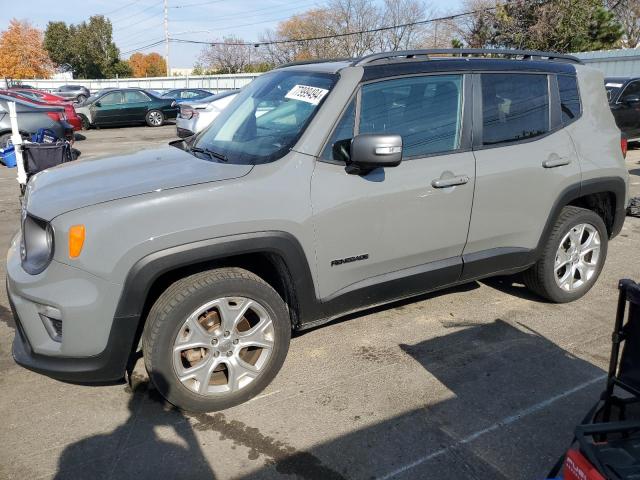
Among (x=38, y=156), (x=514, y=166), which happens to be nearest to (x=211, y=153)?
(x=514, y=166)

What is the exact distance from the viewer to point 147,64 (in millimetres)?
93125

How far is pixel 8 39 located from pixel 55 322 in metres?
78.2

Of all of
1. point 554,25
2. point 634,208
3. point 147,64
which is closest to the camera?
point 634,208

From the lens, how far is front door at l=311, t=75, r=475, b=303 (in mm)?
3242

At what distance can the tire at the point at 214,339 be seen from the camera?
113 inches

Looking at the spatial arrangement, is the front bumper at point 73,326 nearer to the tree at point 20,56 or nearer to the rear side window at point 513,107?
the rear side window at point 513,107

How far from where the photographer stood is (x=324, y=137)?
3252 mm

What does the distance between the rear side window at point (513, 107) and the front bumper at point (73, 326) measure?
8.47ft

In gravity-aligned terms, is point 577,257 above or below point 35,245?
below

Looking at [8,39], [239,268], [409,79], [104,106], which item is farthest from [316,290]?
[8,39]

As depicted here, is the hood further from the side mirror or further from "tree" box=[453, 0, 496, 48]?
"tree" box=[453, 0, 496, 48]

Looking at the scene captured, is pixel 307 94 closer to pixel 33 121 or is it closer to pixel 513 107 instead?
pixel 513 107

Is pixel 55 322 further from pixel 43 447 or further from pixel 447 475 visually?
pixel 447 475

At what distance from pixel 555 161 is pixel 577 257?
900 mm
